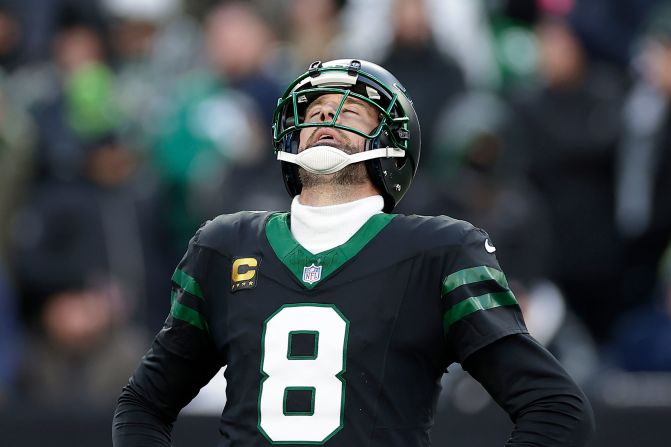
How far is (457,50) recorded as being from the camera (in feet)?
28.2

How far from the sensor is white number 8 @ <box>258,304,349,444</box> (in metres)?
3.17

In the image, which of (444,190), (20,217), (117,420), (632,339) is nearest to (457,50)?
(444,190)

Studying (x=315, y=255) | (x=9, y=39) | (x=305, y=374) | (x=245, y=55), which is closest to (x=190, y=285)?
(x=315, y=255)

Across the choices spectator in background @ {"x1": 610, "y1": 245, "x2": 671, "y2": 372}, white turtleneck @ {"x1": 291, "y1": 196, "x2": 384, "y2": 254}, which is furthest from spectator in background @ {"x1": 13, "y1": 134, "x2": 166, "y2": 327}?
white turtleneck @ {"x1": 291, "y1": 196, "x2": 384, "y2": 254}

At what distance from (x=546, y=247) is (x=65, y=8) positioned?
3908 millimetres

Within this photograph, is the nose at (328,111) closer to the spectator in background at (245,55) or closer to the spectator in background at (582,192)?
the spectator in background at (582,192)

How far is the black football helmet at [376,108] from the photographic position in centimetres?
350

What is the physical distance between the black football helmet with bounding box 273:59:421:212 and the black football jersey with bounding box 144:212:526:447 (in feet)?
0.53

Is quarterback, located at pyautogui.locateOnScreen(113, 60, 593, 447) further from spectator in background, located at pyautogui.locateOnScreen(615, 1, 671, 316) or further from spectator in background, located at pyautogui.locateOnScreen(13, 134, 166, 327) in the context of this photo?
spectator in background, located at pyautogui.locateOnScreen(615, 1, 671, 316)

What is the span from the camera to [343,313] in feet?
10.6

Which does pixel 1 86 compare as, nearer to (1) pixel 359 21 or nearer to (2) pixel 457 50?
(1) pixel 359 21

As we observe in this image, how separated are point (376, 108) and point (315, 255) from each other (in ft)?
1.52

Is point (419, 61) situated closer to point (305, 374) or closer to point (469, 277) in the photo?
point (469, 277)

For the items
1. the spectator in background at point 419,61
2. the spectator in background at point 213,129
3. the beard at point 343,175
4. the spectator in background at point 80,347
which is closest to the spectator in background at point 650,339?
the spectator in background at point 419,61
